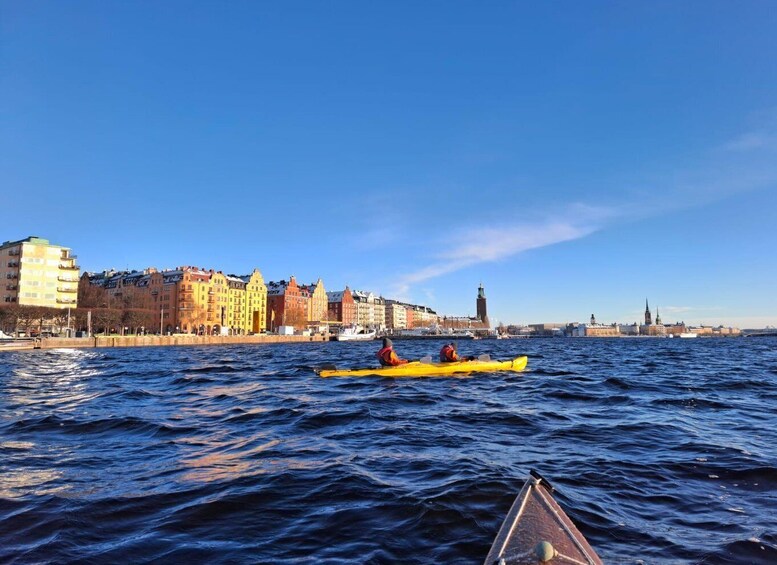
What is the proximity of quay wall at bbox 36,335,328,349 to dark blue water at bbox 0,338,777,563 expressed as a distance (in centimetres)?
5938

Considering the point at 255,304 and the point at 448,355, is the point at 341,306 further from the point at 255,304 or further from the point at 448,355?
the point at 448,355

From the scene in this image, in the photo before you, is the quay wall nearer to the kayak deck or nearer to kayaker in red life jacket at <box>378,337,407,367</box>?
kayaker in red life jacket at <box>378,337,407,367</box>

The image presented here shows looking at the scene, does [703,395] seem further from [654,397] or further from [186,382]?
[186,382]

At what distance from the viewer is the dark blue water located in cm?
550

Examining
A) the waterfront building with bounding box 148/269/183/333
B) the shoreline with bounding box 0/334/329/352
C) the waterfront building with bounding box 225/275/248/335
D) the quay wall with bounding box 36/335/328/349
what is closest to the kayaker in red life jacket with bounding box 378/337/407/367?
the shoreline with bounding box 0/334/329/352

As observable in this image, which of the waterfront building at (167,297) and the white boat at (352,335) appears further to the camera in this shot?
the white boat at (352,335)

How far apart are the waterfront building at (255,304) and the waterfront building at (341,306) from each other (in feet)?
142

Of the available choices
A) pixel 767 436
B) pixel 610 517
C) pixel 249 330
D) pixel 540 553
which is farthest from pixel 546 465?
pixel 249 330

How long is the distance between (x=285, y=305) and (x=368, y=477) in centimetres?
14515

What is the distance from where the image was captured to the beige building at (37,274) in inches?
3516

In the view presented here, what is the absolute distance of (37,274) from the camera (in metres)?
90.8

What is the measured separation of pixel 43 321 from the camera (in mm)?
87250

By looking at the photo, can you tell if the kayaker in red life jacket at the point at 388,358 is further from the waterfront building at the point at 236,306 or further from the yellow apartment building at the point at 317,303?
the yellow apartment building at the point at 317,303

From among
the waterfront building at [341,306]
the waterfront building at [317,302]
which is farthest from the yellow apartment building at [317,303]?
the waterfront building at [341,306]
